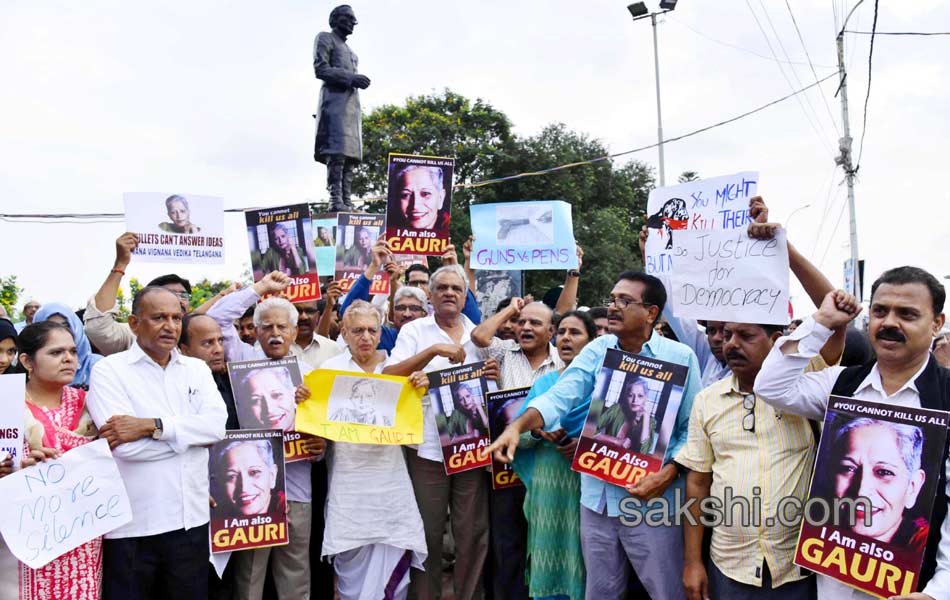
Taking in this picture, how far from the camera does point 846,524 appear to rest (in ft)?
9.44

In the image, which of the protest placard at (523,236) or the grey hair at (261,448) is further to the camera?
the protest placard at (523,236)

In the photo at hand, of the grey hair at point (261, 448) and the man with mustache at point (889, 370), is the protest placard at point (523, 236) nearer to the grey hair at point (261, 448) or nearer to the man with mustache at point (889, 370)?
the grey hair at point (261, 448)

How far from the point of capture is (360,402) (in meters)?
4.81

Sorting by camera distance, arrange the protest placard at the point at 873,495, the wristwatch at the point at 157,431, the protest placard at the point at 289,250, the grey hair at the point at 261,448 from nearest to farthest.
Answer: the protest placard at the point at 873,495
the wristwatch at the point at 157,431
the grey hair at the point at 261,448
the protest placard at the point at 289,250

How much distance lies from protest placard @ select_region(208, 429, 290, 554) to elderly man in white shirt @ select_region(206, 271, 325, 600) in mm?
254

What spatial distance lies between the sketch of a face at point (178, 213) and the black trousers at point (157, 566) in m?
2.75

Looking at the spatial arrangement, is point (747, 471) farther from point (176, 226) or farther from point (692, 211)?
point (176, 226)

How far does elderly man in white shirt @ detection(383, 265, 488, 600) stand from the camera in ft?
16.4

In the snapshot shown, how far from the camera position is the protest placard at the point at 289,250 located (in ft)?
20.1

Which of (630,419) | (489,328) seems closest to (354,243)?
(489,328)

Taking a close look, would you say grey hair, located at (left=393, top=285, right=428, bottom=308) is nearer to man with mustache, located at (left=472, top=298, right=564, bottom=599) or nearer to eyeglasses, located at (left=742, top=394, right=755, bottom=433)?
man with mustache, located at (left=472, top=298, right=564, bottom=599)

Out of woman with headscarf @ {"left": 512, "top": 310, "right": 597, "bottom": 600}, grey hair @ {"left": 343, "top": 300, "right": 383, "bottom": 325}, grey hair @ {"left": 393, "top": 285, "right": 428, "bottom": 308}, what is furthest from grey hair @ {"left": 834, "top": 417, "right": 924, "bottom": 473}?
grey hair @ {"left": 393, "top": 285, "right": 428, "bottom": 308}

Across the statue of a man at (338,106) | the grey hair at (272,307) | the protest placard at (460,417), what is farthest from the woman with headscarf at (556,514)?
the statue of a man at (338,106)

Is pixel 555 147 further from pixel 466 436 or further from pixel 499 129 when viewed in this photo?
pixel 466 436
